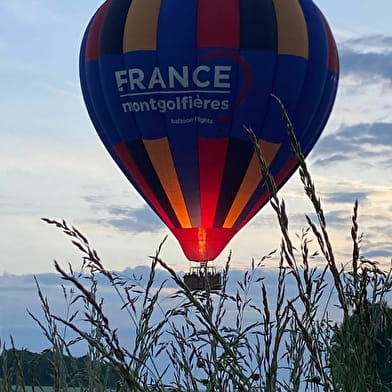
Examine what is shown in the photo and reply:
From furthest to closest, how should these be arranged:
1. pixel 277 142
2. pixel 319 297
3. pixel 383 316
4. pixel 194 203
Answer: pixel 194 203 → pixel 277 142 → pixel 319 297 → pixel 383 316

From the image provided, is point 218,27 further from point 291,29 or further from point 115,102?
point 115,102

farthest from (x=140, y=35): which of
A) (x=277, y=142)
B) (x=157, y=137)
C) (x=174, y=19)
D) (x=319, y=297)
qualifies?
(x=319, y=297)

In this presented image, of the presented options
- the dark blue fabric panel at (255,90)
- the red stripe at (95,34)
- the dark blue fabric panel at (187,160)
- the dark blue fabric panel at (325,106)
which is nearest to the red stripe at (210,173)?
the dark blue fabric panel at (187,160)

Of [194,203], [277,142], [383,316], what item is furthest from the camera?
[194,203]

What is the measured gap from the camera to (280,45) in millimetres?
21656

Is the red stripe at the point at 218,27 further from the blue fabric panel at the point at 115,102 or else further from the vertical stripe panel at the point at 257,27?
the blue fabric panel at the point at 115,102

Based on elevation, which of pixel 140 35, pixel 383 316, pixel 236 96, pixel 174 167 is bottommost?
pixel 383 316

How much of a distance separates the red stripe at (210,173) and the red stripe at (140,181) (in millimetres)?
1088

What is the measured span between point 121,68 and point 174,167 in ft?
9.31

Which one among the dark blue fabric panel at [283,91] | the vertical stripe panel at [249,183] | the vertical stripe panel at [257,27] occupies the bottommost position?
the vertical stripe panel at [249,183]

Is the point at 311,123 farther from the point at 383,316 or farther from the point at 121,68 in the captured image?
the point at 383,316

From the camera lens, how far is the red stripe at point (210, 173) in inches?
859

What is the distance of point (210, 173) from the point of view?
72.8ft

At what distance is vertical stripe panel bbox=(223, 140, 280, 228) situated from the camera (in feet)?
69.7
